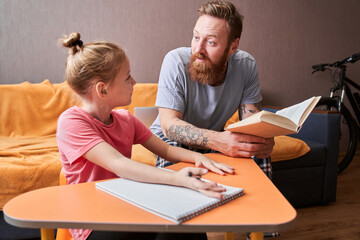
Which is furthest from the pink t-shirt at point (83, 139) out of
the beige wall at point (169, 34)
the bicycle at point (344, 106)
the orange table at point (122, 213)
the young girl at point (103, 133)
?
the bicycle at point (344, 106)

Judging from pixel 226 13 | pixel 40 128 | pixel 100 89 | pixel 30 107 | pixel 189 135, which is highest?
pixel 226 13

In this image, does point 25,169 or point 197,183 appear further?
point 25,169

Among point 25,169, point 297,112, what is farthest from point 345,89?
point 25,169

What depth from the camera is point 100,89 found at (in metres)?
0.99

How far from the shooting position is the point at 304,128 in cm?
233

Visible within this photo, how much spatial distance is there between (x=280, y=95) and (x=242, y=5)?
96 centimetres

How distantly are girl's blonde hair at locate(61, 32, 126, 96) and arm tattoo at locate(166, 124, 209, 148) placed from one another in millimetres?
418

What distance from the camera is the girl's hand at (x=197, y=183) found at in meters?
0.66

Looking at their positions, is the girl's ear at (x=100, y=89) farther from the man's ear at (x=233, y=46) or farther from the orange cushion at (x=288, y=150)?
the orange cushion at (x=288, y=150)

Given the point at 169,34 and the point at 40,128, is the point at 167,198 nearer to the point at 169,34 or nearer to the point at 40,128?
the point at 40,128

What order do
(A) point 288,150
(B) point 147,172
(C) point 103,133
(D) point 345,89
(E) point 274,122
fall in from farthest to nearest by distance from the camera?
(D) point 345,89, (A) point 288,150, (C) point 103,133, (E) point 274,122, (B) point 147,172

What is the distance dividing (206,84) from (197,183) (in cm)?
85

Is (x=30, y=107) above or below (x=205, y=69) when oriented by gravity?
below

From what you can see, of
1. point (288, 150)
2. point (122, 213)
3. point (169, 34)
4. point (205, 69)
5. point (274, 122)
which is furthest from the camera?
point (169, 34)
